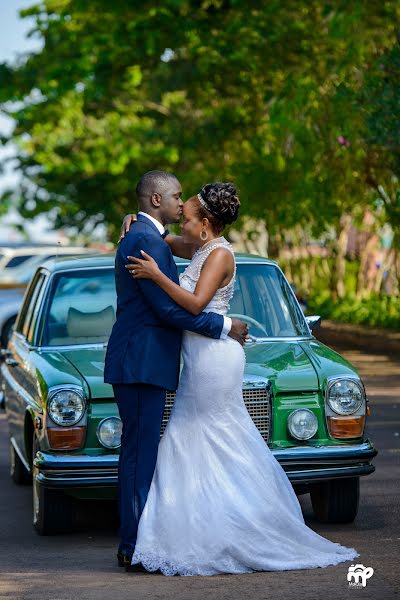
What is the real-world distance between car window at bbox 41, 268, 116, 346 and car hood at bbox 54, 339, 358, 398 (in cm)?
33

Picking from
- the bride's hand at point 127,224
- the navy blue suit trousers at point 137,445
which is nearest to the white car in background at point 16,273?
the bride's hand at point 127,224

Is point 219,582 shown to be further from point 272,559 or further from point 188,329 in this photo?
point 188,329

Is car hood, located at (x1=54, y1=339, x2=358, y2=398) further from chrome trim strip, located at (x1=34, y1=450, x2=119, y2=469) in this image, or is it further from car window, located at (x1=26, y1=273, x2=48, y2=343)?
car window, located at (x1=26, y1=273, x2=48, y2=343)

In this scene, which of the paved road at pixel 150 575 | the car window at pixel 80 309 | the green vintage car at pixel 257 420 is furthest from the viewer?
the car window at pixel 80 309

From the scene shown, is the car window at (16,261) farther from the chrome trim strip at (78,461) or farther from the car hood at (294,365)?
the chrome trim strip at (78,461)

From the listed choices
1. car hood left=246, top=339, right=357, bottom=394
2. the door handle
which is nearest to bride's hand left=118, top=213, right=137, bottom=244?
car hood left=246, top=339, right=357, bottom=394

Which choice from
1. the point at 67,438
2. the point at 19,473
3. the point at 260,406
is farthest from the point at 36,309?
the point at 260,406

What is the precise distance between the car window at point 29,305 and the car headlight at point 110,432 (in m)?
2.26

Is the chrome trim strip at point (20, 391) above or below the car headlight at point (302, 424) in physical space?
above

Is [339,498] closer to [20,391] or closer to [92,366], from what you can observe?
[92,366]

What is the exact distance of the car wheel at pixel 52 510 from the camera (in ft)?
27.4

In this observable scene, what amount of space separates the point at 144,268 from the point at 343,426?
1755 millimetres

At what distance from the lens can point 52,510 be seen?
8430 millimetres

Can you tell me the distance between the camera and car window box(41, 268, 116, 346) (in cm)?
943
